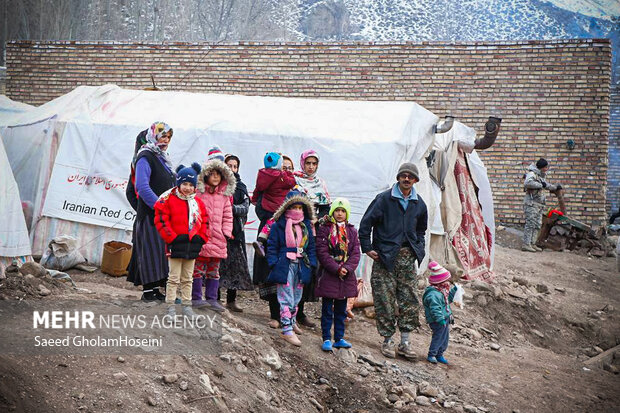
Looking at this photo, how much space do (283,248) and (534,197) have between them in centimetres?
837

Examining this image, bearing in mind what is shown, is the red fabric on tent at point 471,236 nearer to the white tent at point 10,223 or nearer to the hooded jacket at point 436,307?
the hooded jacket at point 436,307

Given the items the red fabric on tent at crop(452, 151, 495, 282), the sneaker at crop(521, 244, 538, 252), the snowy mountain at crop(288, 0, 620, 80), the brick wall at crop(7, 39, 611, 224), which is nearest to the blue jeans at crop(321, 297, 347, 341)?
the red fabric on tent at crop(452, 151, 495, 282)

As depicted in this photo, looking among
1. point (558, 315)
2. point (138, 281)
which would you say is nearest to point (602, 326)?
point (558, 315)

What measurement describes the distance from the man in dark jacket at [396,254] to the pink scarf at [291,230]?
0.57m

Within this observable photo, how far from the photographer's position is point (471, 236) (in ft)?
30.7

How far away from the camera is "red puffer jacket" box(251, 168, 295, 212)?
6168 millimetres

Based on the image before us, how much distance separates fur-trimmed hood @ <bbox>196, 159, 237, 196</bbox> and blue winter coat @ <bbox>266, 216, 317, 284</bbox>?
50cm

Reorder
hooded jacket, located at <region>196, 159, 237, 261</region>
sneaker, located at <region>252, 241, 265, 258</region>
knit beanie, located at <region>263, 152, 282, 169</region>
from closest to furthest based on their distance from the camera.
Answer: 1. hooded jacket, located at <region>196, 159, 237, 261</region>
2. sneaker, located at <region>252, 241, 265, 258</region>
3. knit beanie, located at <region>263, 152, 282, 169</region>

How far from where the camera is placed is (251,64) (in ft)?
48.3

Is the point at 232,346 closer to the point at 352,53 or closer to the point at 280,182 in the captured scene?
the point at 280,182

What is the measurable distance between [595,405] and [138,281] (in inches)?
154

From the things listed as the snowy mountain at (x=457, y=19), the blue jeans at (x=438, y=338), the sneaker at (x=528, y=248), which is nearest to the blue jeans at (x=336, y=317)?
the blue jeans at (x=438, y=338)

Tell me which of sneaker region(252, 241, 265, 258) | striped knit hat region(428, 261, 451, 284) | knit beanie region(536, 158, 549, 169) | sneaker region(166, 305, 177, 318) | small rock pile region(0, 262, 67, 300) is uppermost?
knit beanie region(536, 158, 549, 169)

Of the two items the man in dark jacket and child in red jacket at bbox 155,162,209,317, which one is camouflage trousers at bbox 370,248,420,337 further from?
child in red jacket at bbox 155,162,209,317
